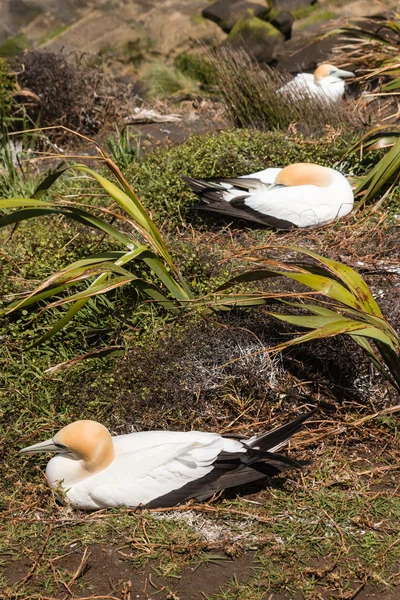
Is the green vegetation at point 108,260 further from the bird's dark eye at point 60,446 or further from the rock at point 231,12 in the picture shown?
the rock at point 231,12

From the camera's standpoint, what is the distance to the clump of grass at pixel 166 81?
11.2 m

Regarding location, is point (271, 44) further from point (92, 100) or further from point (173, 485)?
point (173, 485)

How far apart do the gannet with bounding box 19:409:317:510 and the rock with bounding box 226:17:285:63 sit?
9.52 metres

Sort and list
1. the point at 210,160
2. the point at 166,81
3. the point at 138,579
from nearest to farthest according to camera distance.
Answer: the point at 138,579
the point at 210,160
the point at 166,81

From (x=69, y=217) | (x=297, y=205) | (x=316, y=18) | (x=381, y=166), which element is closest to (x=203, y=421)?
(x=69, y=217)

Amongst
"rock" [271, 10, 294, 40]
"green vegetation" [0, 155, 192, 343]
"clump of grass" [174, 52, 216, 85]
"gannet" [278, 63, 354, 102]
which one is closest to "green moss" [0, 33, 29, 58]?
"clump of grass" [174, 52, 216, 85]

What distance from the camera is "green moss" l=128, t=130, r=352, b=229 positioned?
6.50 meters

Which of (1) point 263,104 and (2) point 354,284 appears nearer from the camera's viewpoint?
(2) point 354,284

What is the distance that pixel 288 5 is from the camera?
42.7 ft

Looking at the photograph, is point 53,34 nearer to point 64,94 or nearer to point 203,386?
point 64,94

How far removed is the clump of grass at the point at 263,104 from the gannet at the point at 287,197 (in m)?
1.63

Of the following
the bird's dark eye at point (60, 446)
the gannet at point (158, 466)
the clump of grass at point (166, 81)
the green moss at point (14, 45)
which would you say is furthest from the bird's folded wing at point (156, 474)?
the green moss at point (14, 45)

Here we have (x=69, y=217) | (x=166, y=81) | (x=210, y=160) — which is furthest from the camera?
(x=166, y=81)

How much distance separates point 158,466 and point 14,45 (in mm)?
9579
